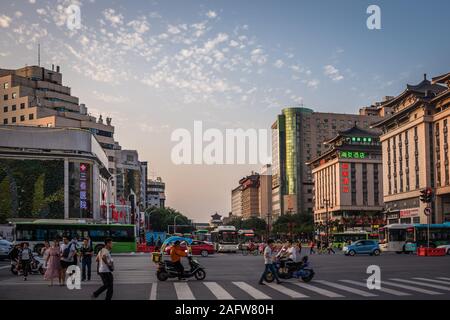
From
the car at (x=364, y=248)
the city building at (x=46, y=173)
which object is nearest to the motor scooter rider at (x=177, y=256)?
the car at (x=364, y=248)

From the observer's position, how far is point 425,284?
19.3 m

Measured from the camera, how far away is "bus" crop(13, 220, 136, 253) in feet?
152

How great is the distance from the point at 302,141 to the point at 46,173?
328 ft

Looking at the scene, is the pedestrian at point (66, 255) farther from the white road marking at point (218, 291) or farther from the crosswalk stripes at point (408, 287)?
the crosswalk stripes at point (408, 287)

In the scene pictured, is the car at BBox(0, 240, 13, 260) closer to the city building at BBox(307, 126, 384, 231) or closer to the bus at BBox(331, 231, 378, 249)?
the bus at BBox(331, 231, 378, 249)

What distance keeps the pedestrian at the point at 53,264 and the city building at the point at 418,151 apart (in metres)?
73.9

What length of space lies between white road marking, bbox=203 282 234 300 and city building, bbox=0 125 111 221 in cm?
7097

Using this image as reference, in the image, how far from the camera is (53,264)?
2017cm

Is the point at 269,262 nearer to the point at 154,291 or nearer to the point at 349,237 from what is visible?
the point at 154,291

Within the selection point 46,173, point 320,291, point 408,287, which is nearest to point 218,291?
point 320,291

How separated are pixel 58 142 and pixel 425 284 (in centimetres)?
7843

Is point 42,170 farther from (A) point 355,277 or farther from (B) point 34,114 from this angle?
(A) point 355,277

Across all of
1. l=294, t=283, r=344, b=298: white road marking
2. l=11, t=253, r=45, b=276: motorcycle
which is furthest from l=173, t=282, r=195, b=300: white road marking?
l=11, t=253, r=45, b=276: motorcycle
